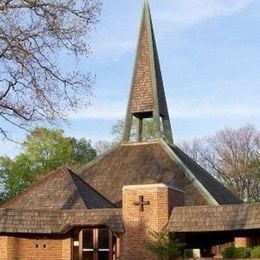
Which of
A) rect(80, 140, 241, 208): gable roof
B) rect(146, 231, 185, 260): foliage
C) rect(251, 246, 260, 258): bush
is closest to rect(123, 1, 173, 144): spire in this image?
rect(80, 140, 241, 208): gable roof

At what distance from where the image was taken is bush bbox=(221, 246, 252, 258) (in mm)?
19875

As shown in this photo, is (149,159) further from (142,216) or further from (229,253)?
(229,253)

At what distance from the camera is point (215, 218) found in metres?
21.0

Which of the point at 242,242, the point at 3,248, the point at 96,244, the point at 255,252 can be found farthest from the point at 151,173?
the point at 255,252

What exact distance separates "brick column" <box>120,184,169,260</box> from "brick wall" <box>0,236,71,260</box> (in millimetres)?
2150

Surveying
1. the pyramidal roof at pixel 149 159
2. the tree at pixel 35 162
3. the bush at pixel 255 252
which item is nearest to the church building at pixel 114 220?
the pyramidal roof at pixel 149 159

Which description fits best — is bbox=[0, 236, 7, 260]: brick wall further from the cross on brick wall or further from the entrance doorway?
the cross on brick wall

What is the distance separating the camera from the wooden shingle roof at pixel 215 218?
20484mm

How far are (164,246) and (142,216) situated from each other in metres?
1.47

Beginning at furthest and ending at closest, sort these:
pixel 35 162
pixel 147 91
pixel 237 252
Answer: pixel 35 162, pixel 147 91, pixel 237 252

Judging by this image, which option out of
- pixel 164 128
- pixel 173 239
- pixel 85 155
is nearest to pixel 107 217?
pixel 173 239

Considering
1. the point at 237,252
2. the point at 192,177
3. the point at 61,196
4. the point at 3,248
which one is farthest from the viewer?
the point at 192,177

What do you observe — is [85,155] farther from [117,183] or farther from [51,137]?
[117,183]

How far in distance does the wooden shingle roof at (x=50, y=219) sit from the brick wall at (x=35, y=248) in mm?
447
